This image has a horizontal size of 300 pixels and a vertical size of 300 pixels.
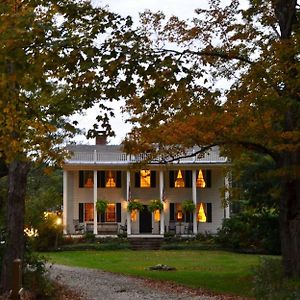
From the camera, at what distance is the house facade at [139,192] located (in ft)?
131

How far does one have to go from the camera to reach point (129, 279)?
795 inches

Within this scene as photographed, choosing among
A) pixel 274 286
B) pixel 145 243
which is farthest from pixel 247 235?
pixel 274 286

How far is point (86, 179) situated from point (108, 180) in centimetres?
169

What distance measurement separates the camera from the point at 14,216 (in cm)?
1345

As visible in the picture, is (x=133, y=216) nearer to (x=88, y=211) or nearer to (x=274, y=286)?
(x=88, y=211)

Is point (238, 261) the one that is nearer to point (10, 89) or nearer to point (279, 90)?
point (279, 90)

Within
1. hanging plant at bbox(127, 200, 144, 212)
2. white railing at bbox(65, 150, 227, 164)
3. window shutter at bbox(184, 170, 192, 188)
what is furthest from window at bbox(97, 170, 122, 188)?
window shutter at bbox(184, 170, 192, 188)

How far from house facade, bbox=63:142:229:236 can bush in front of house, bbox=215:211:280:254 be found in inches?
202

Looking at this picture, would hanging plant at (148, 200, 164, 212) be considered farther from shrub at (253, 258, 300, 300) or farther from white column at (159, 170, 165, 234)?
shrub at (253, 258, 300, 300)

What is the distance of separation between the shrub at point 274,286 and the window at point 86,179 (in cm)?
2851

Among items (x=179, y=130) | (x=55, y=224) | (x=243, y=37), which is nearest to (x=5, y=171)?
(x=179, y=130)

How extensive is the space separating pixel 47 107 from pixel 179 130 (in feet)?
11.8

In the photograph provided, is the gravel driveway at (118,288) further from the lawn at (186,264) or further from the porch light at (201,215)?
the porch light at (201,215)

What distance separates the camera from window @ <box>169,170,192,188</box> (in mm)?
41406
